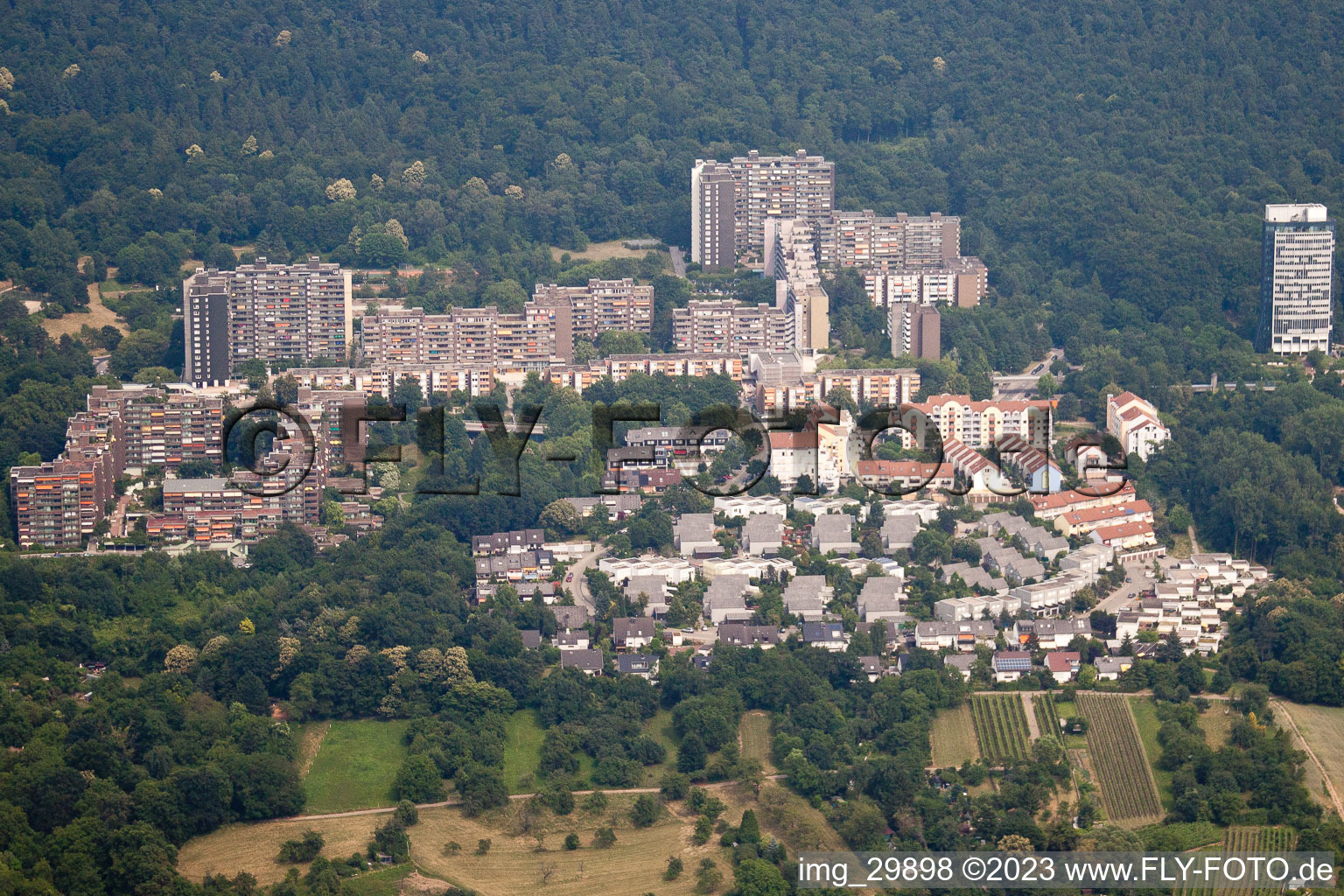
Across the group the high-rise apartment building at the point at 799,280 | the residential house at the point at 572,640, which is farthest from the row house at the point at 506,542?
the high-rise apartment building at the point at 799,280

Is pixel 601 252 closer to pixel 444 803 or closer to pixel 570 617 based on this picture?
pixel 570 617

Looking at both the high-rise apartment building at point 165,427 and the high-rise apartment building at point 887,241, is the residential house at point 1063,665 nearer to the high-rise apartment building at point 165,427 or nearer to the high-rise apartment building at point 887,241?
the high-rise apartment building at point 165,427

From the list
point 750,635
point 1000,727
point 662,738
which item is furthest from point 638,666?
point 1000,727

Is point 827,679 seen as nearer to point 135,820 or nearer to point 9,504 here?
point 135,820

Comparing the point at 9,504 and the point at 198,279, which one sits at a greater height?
the point at 198,279

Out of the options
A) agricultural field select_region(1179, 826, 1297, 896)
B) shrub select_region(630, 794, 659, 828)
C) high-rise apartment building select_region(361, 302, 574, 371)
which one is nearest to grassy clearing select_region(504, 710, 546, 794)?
shrub select_region(630, 794, 659, 828)

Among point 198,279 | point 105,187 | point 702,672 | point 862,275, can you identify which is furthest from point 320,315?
point 702,672

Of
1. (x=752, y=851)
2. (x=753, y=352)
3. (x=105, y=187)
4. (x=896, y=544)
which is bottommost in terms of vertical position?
(x=752, y=851)

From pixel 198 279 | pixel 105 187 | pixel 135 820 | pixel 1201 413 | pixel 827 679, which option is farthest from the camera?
pixel 105 187
